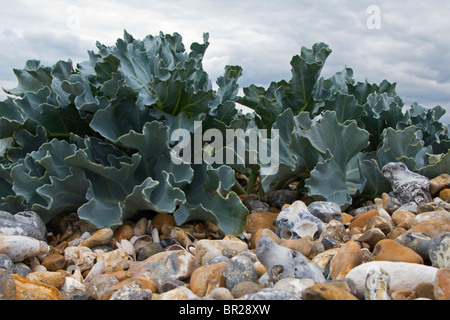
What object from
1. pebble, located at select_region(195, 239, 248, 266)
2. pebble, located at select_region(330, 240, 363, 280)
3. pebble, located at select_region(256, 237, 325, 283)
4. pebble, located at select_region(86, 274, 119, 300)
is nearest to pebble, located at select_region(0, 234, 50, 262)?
pebble, located at select_region(86, 274, 119, 300)

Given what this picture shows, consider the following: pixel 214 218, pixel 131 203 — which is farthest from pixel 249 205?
pixel 131 203

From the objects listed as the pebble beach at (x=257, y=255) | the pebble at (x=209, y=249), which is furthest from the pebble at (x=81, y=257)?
the pebble at (x=209, y=249)

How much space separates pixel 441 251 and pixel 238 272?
788 mm

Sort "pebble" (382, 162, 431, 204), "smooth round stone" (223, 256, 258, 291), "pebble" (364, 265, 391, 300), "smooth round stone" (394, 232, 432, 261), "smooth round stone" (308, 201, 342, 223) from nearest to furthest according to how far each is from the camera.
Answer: "pebble" (364, 265, 391, 300) → "smooth round stone" (223, 256, 258, 291) → "smooth round stone" (394, 232, 432, 261) → "smooth round stone" (308, 201, 342, 223) → "pebble" (382, 162, 431, 204)

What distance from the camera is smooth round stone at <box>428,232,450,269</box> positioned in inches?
69.9

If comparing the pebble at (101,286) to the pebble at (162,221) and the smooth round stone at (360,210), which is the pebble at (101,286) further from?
the smooth round stone at (360,210)

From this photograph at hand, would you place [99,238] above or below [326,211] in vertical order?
below

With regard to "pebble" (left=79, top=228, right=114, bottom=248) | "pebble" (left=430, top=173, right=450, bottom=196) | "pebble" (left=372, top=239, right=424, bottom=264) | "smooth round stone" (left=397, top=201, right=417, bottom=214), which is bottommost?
"pebble" (left=79, top=228, right=114, bottom=248)

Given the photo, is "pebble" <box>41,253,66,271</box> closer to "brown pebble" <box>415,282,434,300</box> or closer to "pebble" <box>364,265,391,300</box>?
"pebble" <box>364,265,391,300</box>

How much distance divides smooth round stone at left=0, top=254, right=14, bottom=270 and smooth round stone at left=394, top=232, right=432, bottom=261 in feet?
5.57

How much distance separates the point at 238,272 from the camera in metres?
1.74

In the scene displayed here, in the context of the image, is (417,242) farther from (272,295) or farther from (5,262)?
(5,262)

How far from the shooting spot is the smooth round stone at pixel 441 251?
178 centimetres

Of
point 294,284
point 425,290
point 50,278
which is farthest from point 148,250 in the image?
point 425,290
